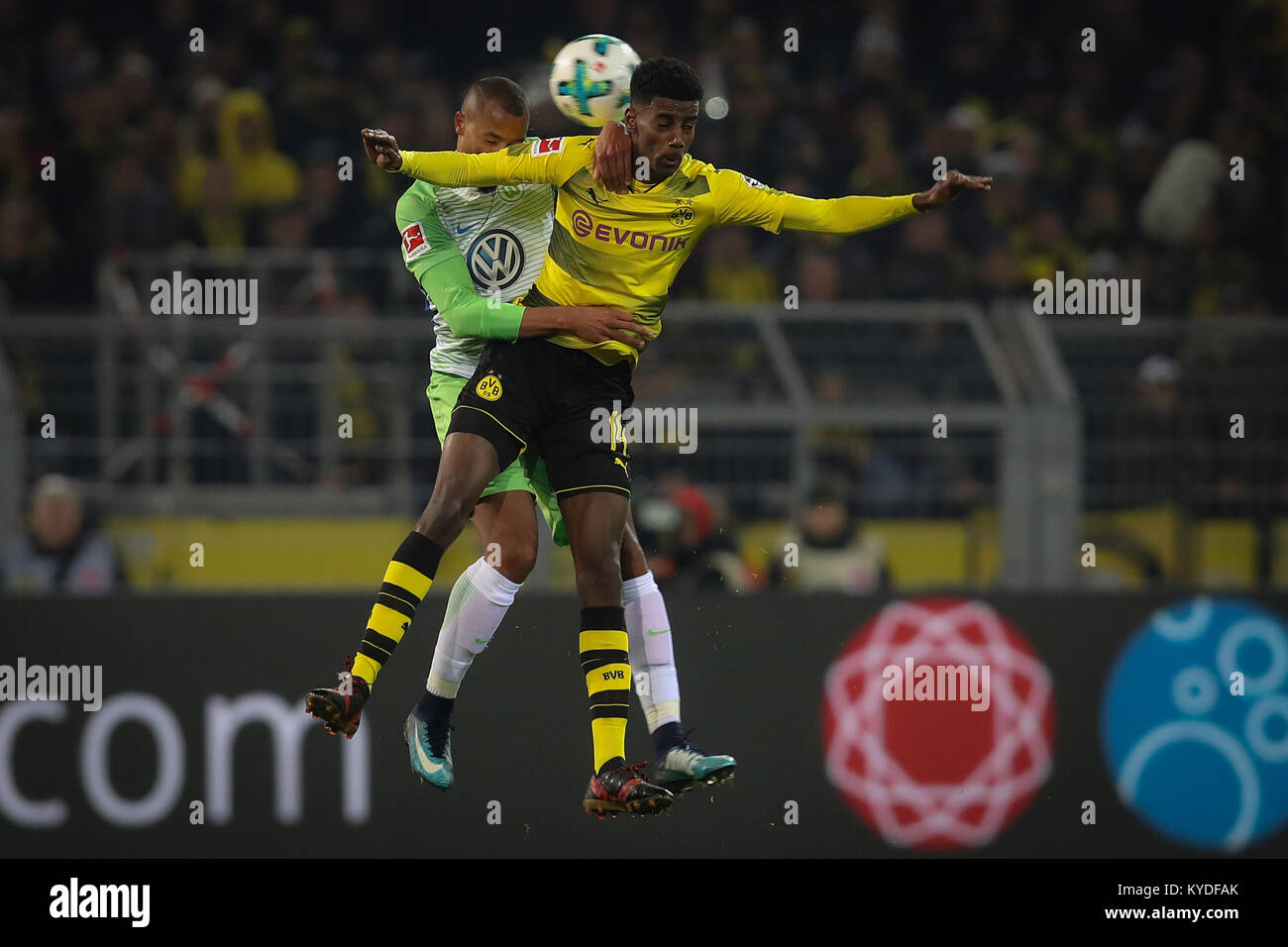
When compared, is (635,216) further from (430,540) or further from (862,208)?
(430,540)

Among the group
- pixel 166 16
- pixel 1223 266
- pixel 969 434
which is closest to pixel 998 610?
pixel 969 434

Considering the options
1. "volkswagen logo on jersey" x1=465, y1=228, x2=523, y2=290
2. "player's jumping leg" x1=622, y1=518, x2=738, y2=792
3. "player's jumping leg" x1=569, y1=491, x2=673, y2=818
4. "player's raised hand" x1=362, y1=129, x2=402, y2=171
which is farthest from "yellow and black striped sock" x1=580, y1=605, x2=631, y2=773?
"player's raised hand" x1=362, y1=129, x2=402, y2=171

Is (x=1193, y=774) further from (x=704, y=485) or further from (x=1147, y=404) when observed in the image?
(x=704, y=485)

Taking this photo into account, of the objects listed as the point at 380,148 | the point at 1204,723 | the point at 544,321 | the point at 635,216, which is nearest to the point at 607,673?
the point at 544,321

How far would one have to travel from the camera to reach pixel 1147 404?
32.1 ft

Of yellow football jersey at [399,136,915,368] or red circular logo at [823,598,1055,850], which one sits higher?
yellow football jersey at [399,136,915,368]

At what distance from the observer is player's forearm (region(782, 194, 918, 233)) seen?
6477 mm

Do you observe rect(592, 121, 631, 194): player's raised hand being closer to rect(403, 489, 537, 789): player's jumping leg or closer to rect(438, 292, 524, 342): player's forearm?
rect(438, 292, 524, 342): player's forearm

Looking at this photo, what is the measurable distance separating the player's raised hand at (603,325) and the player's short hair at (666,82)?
70cm

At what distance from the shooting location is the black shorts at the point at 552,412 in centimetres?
654

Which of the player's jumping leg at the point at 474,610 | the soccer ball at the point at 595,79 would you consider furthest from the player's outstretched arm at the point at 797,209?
the player's jumping leg at the point at 474,610

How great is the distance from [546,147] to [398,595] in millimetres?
1584

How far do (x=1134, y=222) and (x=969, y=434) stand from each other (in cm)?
351

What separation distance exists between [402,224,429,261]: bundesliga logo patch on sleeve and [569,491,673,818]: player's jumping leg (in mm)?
1049
